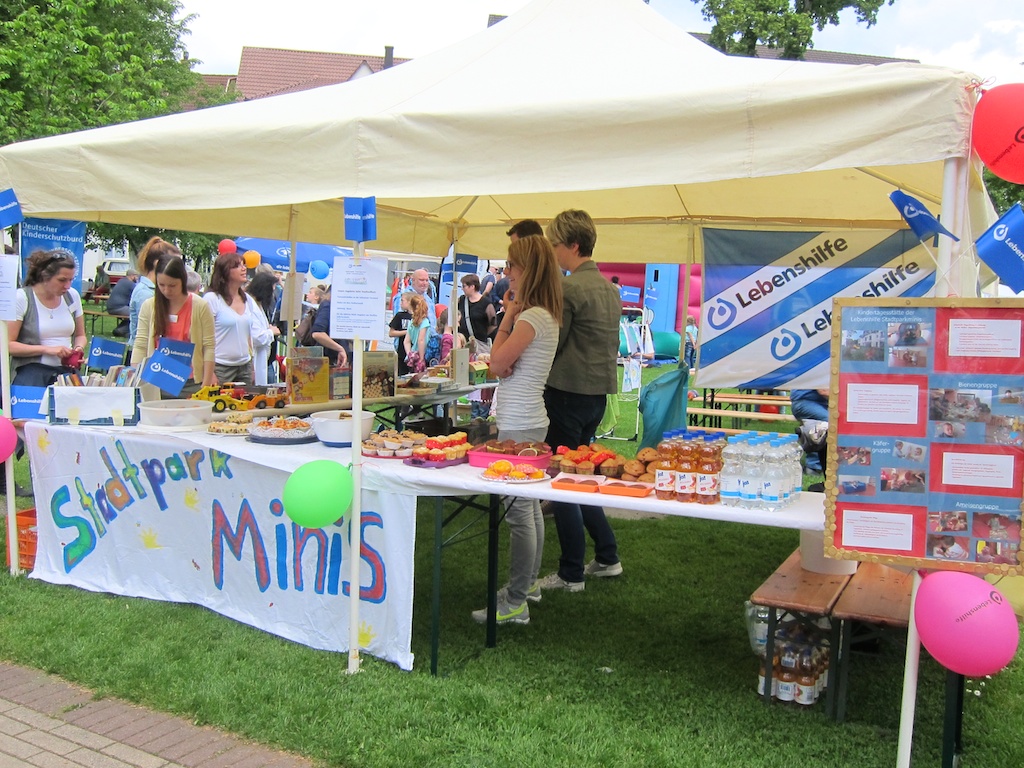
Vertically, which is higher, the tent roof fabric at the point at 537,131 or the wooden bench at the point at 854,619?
the tent roof fabric at the point at 537,131

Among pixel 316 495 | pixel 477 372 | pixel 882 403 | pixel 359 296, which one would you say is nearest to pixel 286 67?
pixel 477 372

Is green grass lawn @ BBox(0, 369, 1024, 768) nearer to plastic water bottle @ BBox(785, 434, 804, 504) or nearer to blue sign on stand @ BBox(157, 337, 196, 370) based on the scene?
plastic water bottle @ BBox(785, 434, 804, 504)

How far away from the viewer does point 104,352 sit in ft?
15.8

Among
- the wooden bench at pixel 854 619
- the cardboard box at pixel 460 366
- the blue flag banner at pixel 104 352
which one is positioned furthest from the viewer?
the cardboard box at pixel 460 366

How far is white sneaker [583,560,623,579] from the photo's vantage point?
4883 millimetres

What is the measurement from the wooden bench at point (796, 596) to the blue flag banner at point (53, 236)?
4.15 meters

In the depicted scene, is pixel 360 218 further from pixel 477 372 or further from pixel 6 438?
pixel 477 372

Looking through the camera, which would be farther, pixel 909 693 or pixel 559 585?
pixel 559 585

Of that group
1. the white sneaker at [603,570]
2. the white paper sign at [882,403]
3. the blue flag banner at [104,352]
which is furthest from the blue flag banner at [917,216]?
the blue flag banner at [104,352]

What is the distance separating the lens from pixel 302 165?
3.45 meters

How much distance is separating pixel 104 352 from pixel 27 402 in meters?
0.46

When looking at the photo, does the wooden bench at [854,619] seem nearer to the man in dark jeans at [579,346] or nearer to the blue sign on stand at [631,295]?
the man in dark jeans at [579,346]

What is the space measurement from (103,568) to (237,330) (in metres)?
2.13

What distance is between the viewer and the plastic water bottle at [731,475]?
9.84ft
